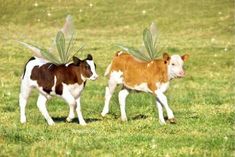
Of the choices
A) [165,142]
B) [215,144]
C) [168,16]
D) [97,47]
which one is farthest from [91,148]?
[168,16]

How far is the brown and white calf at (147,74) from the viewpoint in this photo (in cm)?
1284

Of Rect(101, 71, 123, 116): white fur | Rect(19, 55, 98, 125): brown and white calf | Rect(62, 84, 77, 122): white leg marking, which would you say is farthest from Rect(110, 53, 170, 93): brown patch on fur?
Rect(62, 84, 77, 122): white leg marking

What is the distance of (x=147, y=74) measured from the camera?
523 inches

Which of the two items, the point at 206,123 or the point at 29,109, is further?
the point at 29,109

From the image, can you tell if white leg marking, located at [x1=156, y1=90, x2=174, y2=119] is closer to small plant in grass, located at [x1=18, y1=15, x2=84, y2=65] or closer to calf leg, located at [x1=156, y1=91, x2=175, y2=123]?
calf leg, located at [x1=156, y1=91, x2=175, y2=123]

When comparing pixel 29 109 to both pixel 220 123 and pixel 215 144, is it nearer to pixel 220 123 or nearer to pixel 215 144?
pixel 220 123

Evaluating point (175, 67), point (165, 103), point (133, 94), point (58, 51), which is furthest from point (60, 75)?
point (133, 94)

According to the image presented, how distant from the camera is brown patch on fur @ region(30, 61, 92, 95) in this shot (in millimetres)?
12594

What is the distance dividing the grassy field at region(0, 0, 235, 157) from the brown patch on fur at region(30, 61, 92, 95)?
33.0 inches

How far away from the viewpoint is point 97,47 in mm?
36125

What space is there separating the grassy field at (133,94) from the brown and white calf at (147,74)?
0.57m

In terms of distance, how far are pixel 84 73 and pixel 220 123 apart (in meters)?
3.11

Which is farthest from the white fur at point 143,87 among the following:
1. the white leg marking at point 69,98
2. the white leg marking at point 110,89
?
the white leg marking at point 69,98

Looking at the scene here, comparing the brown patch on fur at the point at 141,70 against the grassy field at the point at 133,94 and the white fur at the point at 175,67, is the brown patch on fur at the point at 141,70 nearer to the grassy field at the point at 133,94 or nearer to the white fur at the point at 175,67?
the white fur at the point at 175,67
